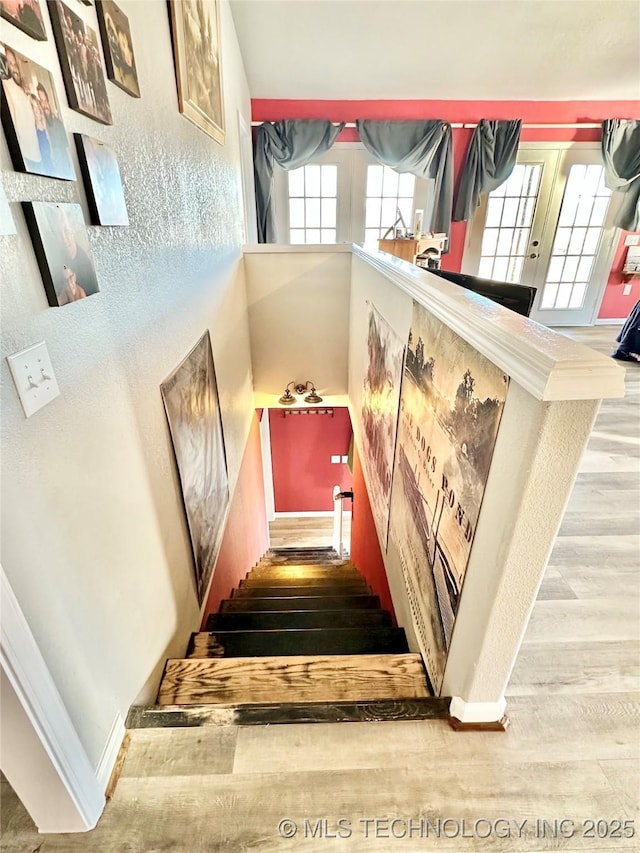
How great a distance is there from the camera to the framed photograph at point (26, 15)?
721 millimetres

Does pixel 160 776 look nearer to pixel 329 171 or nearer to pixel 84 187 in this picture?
pixel 84 187

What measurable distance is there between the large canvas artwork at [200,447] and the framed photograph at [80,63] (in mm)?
808

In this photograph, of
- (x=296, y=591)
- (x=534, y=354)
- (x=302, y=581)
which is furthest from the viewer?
(x=302, y=581)

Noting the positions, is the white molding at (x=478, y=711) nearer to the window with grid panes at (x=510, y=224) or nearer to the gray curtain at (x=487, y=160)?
the window with grid panes at (x=510, y=224)

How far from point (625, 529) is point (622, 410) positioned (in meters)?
1.40

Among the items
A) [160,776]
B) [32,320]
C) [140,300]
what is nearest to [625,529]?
[160,776]

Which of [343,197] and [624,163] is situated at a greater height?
[624,163]

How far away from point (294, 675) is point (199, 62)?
275 centimetres

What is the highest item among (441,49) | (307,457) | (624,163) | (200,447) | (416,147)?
(441,49)

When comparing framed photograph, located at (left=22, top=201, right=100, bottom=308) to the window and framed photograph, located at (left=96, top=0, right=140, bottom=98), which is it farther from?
the window

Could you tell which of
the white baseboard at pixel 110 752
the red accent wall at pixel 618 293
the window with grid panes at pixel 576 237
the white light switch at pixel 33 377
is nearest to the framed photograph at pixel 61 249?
the white light switch at pixel 33 377

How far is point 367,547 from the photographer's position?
134 inches

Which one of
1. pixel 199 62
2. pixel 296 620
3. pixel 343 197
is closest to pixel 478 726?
pixel 296 620

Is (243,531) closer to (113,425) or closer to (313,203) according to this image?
(113,425)
